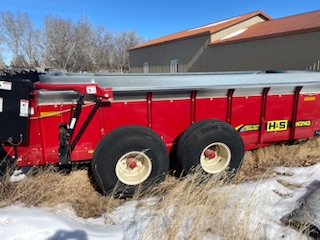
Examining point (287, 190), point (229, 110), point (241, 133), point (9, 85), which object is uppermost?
point (9, 85)

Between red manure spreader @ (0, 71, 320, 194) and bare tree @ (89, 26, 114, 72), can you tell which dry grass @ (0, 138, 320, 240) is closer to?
red manure spreader @ (0, 71, 320, 194)

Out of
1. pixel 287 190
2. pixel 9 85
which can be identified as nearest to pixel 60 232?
pixel 9 85

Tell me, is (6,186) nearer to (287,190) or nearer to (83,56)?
(287,190)

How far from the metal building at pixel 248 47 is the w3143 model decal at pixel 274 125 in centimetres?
890

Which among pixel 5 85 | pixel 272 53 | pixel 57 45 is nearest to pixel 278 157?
pixel 5 85

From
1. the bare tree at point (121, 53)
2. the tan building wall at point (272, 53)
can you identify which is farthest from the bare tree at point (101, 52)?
the tan building wall at point (272, 53)

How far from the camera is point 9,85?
313cm

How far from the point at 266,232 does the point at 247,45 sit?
1499 centimetres

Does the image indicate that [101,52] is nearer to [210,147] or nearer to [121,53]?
[121,53]

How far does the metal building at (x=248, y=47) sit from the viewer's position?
42.3ft

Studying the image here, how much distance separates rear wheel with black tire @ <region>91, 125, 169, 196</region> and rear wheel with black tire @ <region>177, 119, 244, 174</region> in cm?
31

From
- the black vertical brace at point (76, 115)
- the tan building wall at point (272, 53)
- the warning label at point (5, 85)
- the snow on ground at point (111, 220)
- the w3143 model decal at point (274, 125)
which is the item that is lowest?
the snow on ground at point (111, 220)

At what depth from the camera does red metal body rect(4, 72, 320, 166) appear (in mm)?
3480

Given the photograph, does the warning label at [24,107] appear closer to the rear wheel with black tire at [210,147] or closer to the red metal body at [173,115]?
the red metal body at [173,115]
